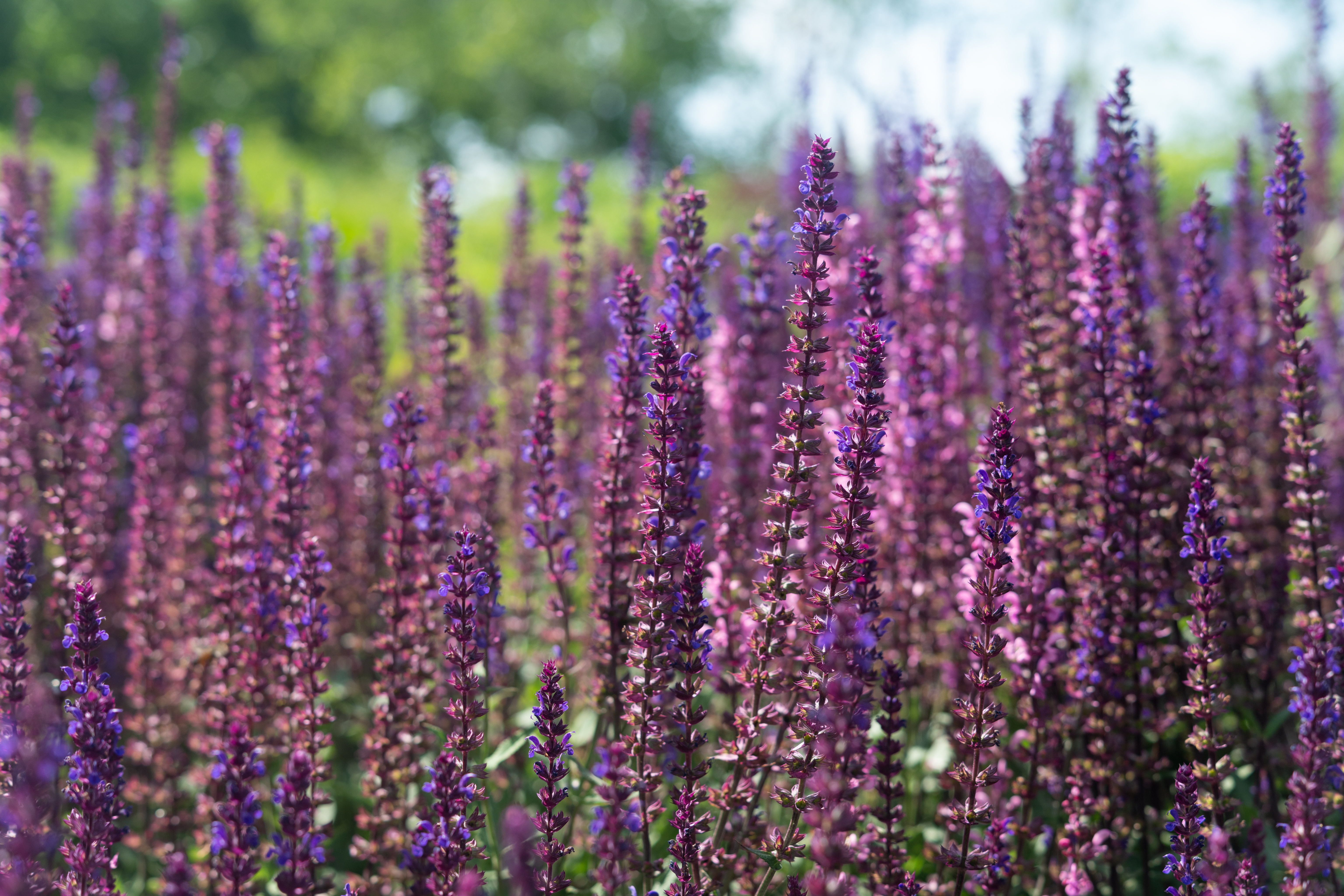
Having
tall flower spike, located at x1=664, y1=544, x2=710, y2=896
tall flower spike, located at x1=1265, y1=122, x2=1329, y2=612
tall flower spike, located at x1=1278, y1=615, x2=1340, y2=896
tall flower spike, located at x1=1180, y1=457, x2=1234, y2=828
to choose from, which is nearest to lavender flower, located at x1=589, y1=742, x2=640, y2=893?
tall flower spike, located at x1=664, y1=544, x2=710, y2=896

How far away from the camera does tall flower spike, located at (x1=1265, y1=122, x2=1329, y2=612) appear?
350cm

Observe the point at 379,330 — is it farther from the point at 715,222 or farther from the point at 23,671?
the point at 715,222

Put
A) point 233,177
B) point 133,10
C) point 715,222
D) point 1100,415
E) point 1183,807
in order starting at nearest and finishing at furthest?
point 1183,807, point 1100,415, point 233,177, point 715,222, point 133,10

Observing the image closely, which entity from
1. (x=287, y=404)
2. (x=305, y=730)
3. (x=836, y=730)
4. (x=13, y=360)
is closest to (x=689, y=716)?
(x=836, y=730)

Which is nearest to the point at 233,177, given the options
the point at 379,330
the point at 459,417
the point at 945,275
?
the point at 379,330

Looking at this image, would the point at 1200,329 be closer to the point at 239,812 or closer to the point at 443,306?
the point at 443,306

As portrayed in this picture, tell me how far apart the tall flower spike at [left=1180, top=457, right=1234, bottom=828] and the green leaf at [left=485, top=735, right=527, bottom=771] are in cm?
211

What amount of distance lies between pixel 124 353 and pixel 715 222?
10806 mm

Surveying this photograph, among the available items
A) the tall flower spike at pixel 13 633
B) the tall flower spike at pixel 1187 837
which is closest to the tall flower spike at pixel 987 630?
the tall flower spike at pixel 1187 837

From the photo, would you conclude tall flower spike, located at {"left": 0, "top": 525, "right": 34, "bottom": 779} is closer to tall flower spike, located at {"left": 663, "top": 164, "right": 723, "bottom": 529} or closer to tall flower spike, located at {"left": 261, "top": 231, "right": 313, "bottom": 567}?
tall flower spike, located at {"left": 261, "top": 231, "right": 313, "bottom": 567}

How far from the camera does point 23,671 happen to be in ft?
9.60

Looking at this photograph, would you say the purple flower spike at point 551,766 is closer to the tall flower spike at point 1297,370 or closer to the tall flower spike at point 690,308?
the tall flower spike at point 690,308

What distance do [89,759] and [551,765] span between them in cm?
123

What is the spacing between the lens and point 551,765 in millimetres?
2695
